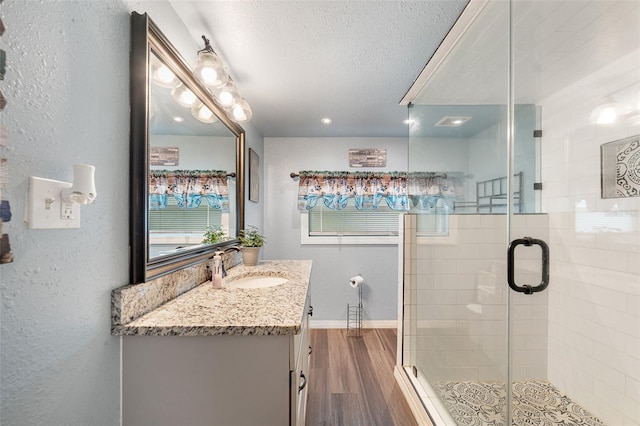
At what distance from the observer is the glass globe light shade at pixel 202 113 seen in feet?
5.12

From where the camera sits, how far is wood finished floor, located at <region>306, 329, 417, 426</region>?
1810 mm

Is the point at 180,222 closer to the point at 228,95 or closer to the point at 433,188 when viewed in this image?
the point at 228,95

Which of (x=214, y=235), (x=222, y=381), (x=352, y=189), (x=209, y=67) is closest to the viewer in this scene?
(x=222, y=381)

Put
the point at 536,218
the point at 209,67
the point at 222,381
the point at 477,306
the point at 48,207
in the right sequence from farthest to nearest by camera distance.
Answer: the point at 477,306
the point at 536,218
the point at 209,67
the point at 222,381
the point at 48,207

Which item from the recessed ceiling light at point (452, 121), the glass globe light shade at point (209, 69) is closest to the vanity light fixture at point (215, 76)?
the glass globe light shade at point (209, 69)

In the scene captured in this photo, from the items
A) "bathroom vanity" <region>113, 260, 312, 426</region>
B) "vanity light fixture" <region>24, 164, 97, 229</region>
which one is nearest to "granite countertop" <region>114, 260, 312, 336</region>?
"bathroom vanity" <region>113, 260, 312, 426</region>

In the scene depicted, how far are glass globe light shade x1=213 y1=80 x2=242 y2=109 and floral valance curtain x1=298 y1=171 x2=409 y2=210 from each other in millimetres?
1578

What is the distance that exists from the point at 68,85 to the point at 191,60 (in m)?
0.89

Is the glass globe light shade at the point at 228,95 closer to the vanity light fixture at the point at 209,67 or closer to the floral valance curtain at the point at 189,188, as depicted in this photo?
the vanity light fixture at the point at 209,67

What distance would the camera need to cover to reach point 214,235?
1.86m

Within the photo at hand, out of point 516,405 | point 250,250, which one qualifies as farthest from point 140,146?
point 516,405

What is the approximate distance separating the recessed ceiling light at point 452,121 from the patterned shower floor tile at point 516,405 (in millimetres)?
1539

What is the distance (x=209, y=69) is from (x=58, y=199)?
3.10ft

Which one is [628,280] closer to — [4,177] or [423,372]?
[423,372]
